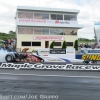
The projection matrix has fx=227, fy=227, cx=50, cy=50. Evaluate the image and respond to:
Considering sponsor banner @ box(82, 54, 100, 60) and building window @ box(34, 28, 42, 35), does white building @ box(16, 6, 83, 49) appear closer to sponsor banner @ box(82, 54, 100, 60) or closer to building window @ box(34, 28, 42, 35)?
building window @ box(34, 28, 42, 35)

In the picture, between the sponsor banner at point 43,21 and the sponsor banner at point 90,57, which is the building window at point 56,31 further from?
the sponsor banner at point 90,57

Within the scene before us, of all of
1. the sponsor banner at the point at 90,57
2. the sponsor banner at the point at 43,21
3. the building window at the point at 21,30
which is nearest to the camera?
the sponsor banner at the point at 90,57

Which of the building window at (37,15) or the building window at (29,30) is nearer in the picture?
the building window at (29,30)

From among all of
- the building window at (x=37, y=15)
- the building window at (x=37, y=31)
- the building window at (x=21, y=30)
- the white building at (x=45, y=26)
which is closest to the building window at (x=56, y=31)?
the white building at (x=45, y=26)

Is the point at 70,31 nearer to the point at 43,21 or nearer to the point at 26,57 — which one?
the point at 43,21

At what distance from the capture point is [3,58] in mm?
19906

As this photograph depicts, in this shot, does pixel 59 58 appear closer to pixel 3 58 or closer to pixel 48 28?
pixel 3 58

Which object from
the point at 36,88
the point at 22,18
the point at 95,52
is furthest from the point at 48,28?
the point at 36,88

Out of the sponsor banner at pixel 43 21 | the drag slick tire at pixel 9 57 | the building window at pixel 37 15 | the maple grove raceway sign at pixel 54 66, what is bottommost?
the maple grove raceway sign at pixel 54 66

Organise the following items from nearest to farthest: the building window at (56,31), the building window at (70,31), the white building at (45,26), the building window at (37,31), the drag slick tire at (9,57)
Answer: the drag slick tire at (9,57), the white building at (45,26), the building window at (37,31), the building window at (56,31), the building window at (70,31)

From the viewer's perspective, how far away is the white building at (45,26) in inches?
1656

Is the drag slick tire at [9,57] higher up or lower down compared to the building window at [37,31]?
lower down

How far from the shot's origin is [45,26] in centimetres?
4319

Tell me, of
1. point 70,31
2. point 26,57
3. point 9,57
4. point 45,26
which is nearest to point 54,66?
point 26,57
